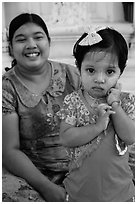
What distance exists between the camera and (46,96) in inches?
42.1

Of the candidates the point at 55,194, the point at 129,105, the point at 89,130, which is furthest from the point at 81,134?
the point at 55,194

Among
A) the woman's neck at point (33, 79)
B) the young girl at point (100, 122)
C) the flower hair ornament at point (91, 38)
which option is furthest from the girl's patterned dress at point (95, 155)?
the woman's neck at point (33, 79)

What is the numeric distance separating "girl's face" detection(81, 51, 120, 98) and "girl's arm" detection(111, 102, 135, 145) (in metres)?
0.05

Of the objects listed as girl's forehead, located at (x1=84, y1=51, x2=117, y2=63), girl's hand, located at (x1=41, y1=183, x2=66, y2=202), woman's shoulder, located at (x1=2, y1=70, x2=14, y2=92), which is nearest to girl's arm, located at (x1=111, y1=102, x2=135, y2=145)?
girl's forehead, located at (x1=84, y1=51, x2=117, y2=63)

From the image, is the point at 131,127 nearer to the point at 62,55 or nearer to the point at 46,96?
the point at 46,96

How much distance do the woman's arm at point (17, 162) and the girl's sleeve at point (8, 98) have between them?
0.02 meters

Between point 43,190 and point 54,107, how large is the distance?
0.24 m

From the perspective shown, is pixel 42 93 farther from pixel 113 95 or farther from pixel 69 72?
pixel 113 95

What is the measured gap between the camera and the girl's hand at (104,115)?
0.81 m

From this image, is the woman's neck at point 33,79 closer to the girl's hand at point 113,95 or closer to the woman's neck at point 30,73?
the woman's neck at point 30,73

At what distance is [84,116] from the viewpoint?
843mm

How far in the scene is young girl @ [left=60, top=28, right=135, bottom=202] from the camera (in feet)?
2.67

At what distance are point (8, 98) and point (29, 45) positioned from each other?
0.16 meters

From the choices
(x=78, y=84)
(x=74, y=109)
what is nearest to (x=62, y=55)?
(x=78, y=84)
